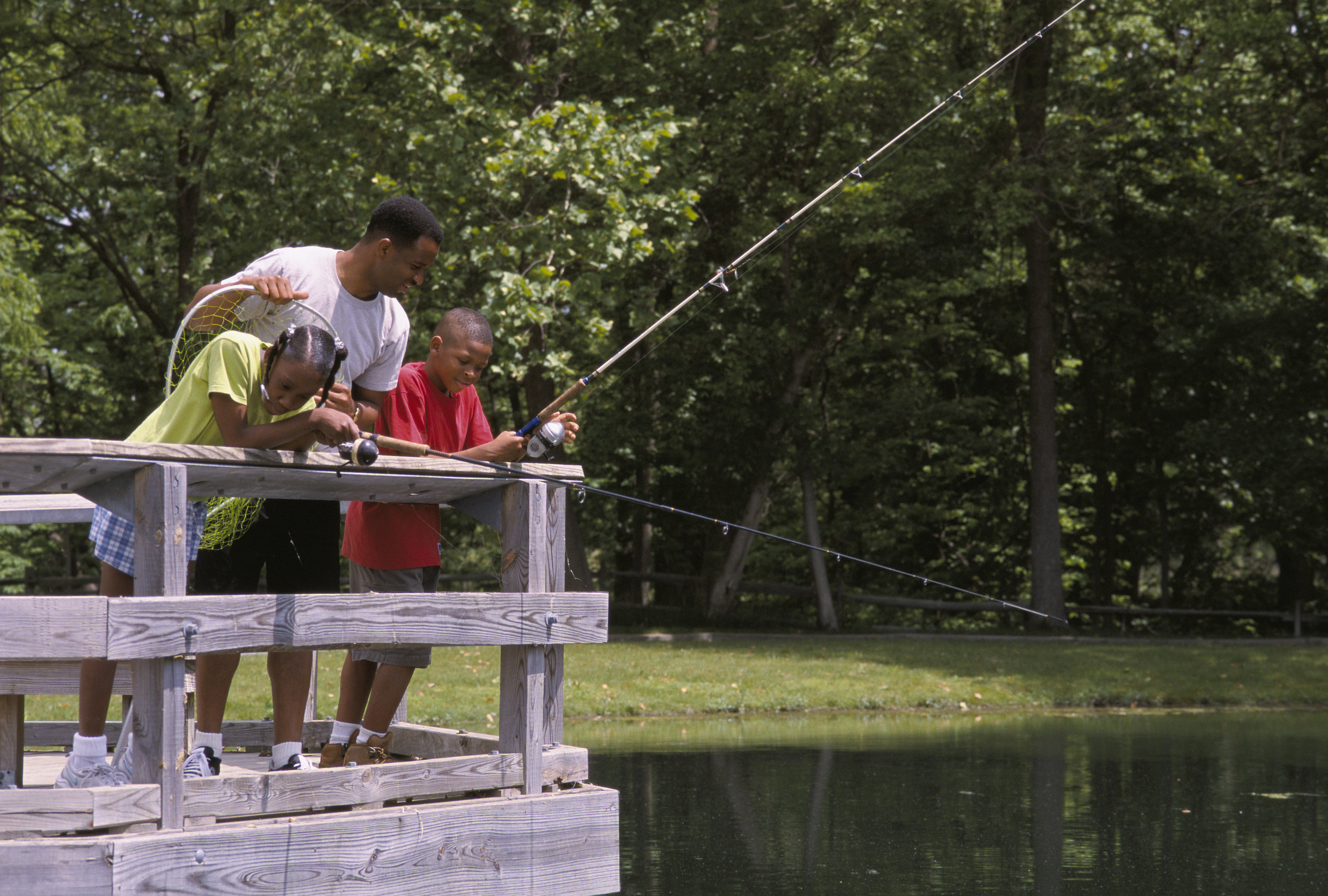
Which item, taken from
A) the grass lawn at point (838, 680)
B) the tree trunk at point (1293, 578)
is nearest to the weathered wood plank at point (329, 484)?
the grass lawn at point (838, 680)

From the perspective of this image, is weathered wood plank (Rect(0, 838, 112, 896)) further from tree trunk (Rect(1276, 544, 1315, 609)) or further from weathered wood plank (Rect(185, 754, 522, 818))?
tree trunk (Rect(1276, 544, 1315, 609))

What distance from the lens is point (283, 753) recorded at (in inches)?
167

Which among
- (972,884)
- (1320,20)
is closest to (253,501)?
(972,884)

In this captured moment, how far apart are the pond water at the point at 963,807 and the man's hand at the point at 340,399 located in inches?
97.9

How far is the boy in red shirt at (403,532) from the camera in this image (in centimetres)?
461

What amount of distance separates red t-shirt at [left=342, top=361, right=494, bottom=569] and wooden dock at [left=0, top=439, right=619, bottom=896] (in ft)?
1.08

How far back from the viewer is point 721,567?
21.1 meters

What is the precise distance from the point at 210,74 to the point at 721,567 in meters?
10.5

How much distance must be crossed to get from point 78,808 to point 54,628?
1.49 ft

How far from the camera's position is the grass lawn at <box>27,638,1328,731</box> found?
38.2ft

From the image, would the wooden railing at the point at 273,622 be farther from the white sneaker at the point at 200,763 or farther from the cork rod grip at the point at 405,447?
the white sneaker at the point at 200,763

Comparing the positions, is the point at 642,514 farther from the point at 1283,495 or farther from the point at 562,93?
the point at 1283,495

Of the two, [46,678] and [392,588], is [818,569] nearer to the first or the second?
[392,588]

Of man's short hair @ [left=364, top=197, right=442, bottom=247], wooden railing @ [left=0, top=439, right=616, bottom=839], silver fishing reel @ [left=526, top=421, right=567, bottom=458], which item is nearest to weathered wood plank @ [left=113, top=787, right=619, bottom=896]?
wooden railing @ [left=0, top=439, right=616, bottom=839]
